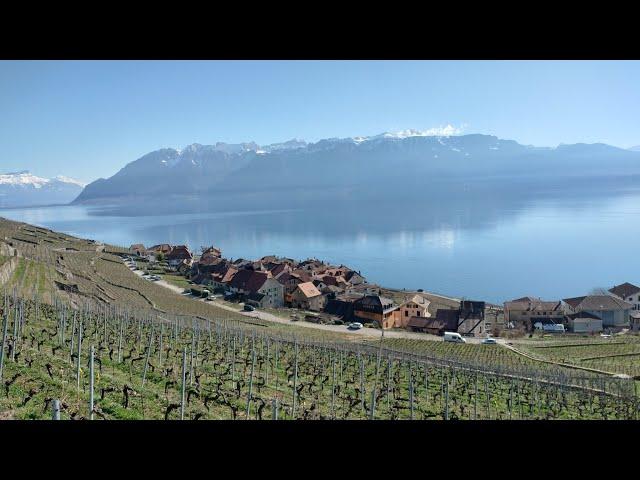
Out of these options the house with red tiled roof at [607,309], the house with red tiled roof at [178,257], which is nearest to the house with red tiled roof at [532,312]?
the house with red tiled roof at [607,309]

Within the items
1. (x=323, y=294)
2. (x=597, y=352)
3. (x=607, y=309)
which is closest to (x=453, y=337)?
(x=597, y=352)

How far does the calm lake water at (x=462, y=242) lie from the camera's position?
4378 cm

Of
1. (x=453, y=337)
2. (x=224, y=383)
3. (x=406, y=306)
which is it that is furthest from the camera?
(x=406, y=306)

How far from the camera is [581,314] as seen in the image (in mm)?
28578

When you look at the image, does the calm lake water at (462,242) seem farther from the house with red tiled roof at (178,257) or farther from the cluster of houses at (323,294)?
the house with red tiled roof at (178,257)

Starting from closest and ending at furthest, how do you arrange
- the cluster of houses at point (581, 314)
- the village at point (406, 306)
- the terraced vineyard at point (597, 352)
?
the terraced vineyard at point (597, 352) → the village at point (406, 306) → the cluster of houses at point (581, 314)

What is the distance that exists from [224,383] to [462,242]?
198 ft

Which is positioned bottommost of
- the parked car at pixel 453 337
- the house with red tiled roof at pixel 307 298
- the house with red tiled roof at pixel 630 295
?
the parked car at pixel 453 337

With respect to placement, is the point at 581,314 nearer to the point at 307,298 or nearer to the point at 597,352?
the point at 597,352
